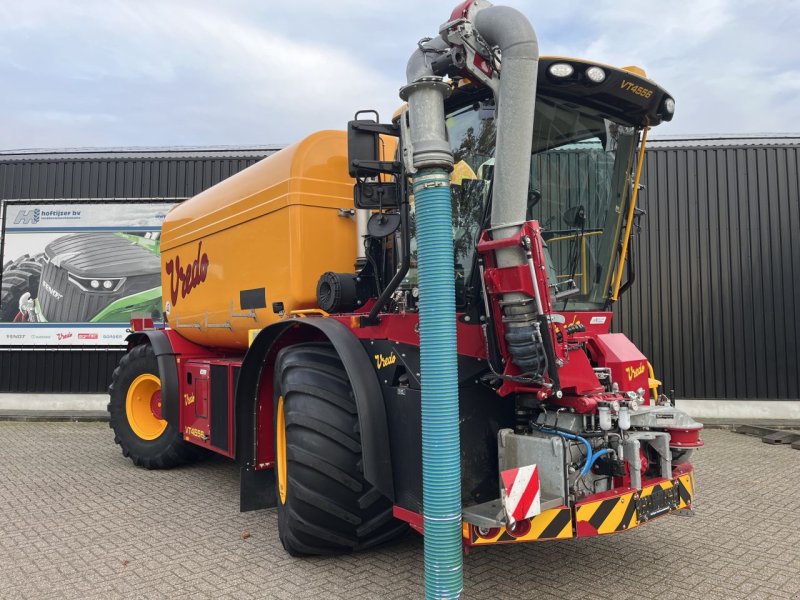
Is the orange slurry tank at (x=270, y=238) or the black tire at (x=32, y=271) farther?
the black tire at (x=32, y=271)

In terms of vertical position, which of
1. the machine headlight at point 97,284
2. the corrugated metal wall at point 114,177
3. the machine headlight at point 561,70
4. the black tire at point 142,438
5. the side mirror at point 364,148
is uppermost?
the corrugated metal wall at point 114,177

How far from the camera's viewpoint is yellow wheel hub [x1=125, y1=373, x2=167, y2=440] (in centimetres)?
756

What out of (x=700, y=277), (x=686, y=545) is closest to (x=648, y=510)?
(x=686, y=545)

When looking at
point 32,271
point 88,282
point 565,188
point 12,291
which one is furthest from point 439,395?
point 12,291

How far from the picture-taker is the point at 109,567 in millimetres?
4199

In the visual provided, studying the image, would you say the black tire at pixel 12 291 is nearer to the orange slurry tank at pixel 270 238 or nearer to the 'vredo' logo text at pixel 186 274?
the 'vredo' logo text at pixel 186 274

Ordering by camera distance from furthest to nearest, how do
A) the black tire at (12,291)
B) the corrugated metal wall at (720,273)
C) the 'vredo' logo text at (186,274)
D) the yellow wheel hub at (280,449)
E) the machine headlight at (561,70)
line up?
the black tire at (12,291) → the corrugated metal wall at (720,273) → the 'vredo' logo text at (186,274) → the yellow wheel hub at (280,449) → the machine headlight at (561,70)

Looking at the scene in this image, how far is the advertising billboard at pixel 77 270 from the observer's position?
1191 centimetres

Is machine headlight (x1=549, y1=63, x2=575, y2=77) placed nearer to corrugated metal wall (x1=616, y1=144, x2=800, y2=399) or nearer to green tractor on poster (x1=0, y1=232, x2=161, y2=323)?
corrugated metal wall (x1=616, y1=144, x2=800, y2=399)

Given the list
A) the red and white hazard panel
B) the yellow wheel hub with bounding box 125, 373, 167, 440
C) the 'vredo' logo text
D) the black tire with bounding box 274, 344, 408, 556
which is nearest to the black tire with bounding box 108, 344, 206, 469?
the yellow wheel hub with bounding box 125, 373, 167, 440

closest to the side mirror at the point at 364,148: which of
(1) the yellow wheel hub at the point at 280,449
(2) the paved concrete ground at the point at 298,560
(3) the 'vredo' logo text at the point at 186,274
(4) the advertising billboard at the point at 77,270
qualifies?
(1) the yellow wheel hub at the point at 280,449

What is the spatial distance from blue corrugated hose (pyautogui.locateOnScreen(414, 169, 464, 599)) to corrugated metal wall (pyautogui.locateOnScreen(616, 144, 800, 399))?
8.27 metres

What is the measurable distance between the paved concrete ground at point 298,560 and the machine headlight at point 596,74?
3054 mm

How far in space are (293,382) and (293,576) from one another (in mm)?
1227
